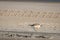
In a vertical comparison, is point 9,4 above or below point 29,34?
above

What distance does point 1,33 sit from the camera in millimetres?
534

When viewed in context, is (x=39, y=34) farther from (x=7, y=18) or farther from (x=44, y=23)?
(x=7, y=18)

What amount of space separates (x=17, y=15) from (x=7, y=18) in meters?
0.05

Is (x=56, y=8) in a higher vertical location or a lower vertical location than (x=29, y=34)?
higher

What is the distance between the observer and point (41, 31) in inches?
20.4

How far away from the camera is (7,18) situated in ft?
1.81

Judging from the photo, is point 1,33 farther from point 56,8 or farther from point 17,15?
point 56,8

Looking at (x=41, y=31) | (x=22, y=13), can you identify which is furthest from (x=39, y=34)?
(x=22, y=13)

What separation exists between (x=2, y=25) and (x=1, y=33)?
38 mm

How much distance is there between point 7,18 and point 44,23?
0.59 ft

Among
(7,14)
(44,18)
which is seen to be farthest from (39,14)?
(7,14)

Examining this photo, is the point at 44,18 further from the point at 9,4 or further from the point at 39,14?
the point at 9,4

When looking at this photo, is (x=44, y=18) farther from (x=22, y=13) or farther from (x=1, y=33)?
(x=1, y=33)

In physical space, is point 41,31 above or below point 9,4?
below
